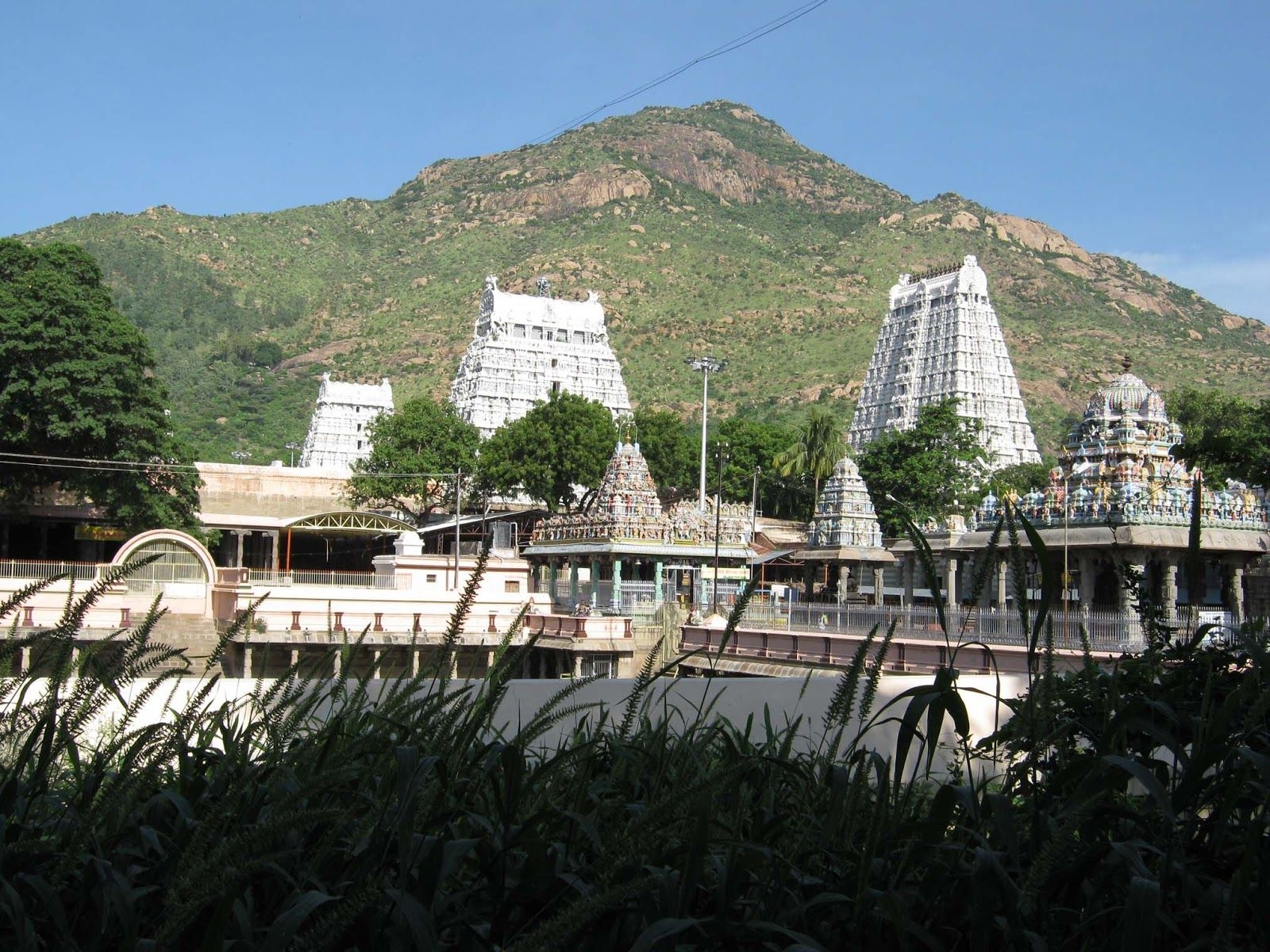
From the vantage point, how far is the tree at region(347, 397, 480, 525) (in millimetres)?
56750

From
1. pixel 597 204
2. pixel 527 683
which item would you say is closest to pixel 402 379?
pixel 597 204

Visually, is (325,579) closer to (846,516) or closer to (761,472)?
(846,516)

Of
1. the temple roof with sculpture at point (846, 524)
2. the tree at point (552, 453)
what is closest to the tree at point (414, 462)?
the tree at point (552, 453)

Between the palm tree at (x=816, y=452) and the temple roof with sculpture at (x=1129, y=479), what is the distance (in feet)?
101

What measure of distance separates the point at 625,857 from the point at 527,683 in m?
6.71

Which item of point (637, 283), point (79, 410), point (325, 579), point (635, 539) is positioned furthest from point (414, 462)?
point (637, 283)

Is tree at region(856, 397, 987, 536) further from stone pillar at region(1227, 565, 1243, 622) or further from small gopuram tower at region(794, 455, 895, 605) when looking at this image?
stone pillar at region(1227, 565, 1243, 622)

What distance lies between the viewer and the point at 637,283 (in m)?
132

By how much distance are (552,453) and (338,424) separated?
4549 cm

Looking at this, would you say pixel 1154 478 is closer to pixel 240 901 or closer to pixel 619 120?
pixel 240 901

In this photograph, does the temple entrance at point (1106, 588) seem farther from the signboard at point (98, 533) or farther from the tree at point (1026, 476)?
the tree at point (1026, 476)

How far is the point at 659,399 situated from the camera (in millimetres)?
106312

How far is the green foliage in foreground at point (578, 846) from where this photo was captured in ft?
8.64

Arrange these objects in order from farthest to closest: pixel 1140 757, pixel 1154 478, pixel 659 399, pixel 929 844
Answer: pixel 659 399 < pixel 1154 478 < pixel 1140 757 < pixel 929 844
